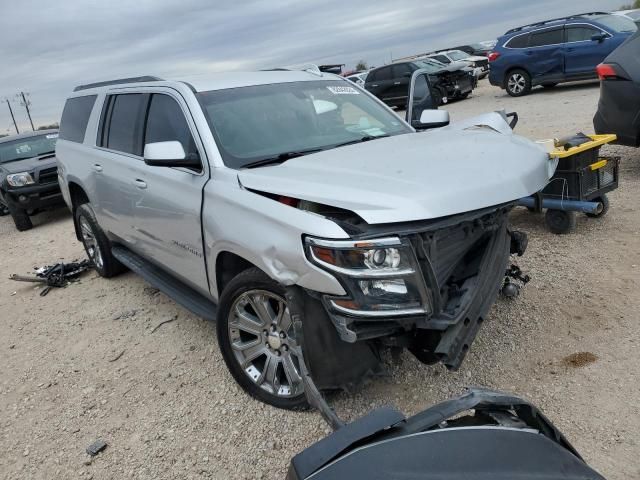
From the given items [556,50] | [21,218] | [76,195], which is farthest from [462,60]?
[76,195]

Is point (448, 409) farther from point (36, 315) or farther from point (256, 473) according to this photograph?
point (36, 315)

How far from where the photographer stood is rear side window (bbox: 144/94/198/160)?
3689mm

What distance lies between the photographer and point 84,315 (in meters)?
5.24

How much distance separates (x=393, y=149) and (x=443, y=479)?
7.25ft

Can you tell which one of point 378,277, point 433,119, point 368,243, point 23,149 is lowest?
point 23,149

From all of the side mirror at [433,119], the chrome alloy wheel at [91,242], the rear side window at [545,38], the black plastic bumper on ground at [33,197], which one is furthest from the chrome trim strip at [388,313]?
the rear side window at [545,38]

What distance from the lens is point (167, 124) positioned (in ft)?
13.1

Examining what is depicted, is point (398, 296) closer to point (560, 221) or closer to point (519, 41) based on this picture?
point (560, 221)

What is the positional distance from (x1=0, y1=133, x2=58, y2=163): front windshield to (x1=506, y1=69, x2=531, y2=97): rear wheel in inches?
499

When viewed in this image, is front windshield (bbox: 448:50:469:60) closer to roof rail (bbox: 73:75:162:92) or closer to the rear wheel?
the rear wheel

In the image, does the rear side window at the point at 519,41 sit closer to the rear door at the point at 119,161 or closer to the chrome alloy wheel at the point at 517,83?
the chrome alloy wheel at the point at 517,83

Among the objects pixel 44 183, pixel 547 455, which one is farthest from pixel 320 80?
pixel 44 183

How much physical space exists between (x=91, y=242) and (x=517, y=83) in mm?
14188

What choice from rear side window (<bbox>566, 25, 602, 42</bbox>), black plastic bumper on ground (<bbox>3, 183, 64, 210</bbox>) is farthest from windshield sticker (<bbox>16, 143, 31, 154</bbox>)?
rear side window (<bbox>566, 25, 602, 42</bbox>)
